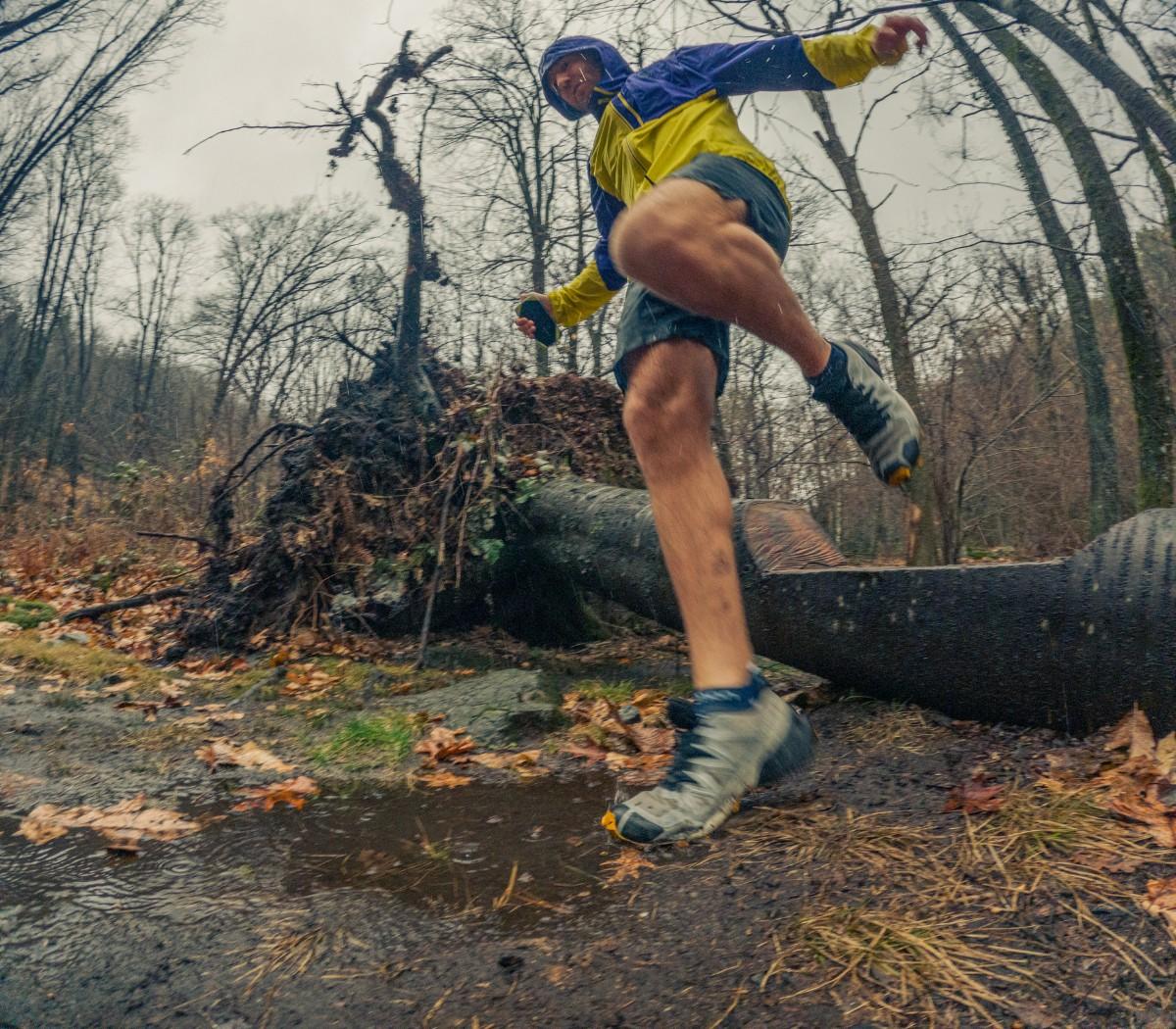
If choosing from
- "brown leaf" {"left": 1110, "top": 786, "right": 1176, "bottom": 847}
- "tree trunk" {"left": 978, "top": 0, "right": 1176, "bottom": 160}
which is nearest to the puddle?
"brown leaf" {"left": 1110, "top": 786, "right": 1176, "bottom": 847}

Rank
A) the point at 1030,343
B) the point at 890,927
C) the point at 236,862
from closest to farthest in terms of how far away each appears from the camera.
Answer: the point at 890,927 → the point at 236,862 → the point at 1030,343

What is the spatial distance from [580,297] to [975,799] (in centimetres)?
173

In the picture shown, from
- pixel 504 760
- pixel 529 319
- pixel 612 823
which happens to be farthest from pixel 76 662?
pixel 612 823

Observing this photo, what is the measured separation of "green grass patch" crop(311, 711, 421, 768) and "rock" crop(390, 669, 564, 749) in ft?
0.58

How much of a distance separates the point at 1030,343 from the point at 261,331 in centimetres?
1862

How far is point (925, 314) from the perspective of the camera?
26.2ft

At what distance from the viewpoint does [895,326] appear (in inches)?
323

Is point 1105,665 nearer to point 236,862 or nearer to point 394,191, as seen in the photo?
point 236,862

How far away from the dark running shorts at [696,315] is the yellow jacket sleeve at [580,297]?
2.07ft

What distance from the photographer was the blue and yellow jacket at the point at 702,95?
183 centimetres

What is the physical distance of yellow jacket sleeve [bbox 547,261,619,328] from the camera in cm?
250

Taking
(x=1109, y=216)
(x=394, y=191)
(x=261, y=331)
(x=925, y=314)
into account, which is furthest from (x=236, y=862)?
(x=261, y=331)

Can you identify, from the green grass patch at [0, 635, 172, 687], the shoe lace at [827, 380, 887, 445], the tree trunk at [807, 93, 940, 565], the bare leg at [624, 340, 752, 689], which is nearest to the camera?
the bare leg at [624, 340, 752, 689]

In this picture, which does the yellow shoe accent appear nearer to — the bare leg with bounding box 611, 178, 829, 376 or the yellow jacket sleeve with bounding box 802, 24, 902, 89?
the bare leg with bounding box 611, 178, 829, 376
